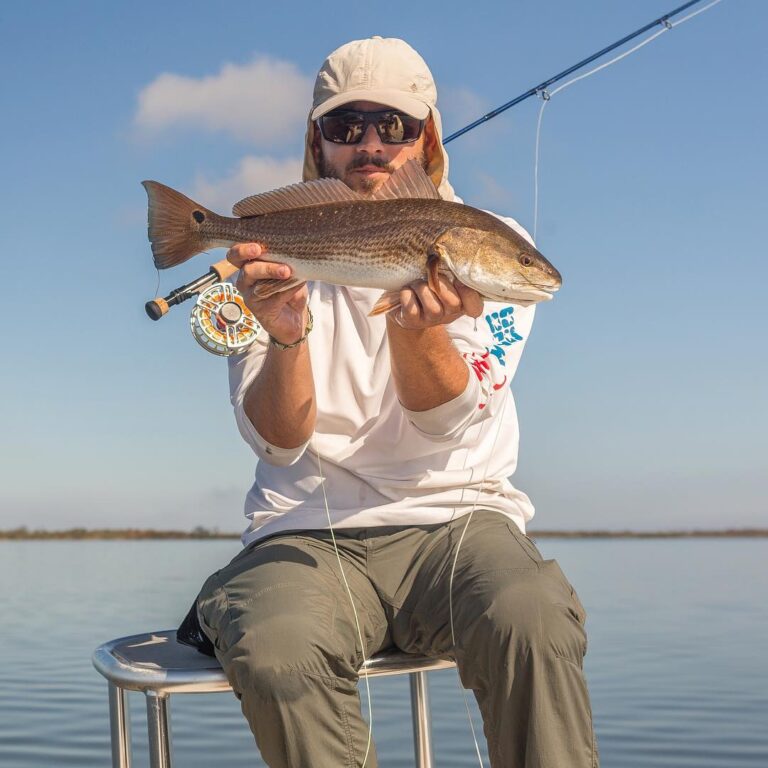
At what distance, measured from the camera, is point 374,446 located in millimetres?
4160

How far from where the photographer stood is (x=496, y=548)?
3.79m

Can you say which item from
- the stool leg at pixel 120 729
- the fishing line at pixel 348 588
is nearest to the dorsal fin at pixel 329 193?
the fishing line at pixel 348 588

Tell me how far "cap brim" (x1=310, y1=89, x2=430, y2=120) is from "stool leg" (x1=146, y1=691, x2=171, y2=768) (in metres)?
2.48

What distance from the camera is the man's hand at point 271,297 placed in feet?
12.2

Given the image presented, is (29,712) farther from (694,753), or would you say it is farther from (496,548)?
(496,548)

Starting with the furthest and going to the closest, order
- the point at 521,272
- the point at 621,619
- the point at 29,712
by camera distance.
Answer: the point at 621,619
the point at 29,712
the point at 521,272

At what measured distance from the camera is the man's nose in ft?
14.8

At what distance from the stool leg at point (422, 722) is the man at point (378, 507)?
0.91 meters

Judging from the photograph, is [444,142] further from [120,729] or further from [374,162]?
[120,729]

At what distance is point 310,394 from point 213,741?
6424mm

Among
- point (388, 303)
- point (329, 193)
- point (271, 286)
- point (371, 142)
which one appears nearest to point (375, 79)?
point (371, 142)

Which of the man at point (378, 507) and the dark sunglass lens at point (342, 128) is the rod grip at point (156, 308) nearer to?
the man at point (378, 507)

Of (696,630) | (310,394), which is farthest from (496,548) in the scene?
(696,630)

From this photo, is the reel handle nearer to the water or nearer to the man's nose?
the man's nose
